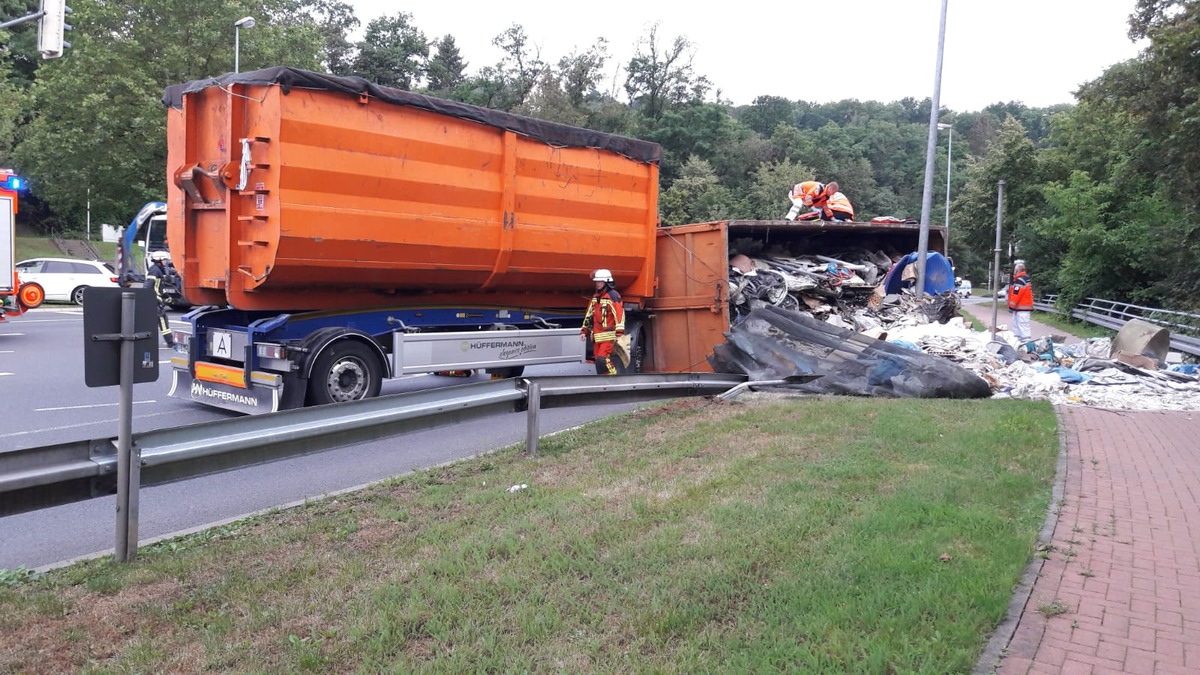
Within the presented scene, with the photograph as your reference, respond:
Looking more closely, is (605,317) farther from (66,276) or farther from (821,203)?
(66,276)

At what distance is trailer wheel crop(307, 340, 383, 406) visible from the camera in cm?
873

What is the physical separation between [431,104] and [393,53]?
56.8m

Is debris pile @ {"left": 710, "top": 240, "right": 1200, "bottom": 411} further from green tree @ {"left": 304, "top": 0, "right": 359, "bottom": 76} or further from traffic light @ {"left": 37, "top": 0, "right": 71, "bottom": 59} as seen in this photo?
green tree @ {"left": 304, "top": 0, "right": 359, "bottom": 76}

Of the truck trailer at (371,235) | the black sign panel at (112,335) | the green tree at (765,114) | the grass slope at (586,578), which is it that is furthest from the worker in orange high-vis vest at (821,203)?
the green tree at (765,114)

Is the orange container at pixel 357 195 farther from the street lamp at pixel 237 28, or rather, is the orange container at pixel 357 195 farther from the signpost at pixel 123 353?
the street lamp at pixel 237 28

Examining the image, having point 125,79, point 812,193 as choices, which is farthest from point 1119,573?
point 125,79

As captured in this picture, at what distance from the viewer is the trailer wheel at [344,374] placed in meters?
8.73

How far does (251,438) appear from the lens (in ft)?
15.8

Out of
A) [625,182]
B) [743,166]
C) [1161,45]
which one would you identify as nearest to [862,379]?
[625,182]

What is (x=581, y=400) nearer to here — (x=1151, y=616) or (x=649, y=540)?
(x=649, y=540)

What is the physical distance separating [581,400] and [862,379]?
3.88 metres

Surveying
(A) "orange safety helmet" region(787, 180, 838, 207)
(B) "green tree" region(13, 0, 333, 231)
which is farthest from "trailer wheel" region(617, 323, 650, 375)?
(B) "green tree" region(13, 0, 333, 231)

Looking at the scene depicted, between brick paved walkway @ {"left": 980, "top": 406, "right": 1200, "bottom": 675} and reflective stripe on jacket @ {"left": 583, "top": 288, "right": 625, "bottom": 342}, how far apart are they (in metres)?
5.07

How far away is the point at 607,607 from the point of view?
376 cm
